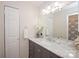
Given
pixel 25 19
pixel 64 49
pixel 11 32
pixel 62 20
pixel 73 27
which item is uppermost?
pixel 25 19

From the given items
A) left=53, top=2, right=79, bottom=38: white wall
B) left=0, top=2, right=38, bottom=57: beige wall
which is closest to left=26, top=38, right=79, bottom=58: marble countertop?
left=53, top=2, right=79, bottom=38: white wall

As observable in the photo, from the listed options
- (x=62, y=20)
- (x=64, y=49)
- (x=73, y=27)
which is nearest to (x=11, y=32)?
(x=62, y=20)

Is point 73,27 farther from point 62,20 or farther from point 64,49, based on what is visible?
point 64,49

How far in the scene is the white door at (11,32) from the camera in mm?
4812

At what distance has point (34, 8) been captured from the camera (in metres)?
5.49

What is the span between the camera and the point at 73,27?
3.25 metres

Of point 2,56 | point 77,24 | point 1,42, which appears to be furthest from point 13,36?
point 77,24

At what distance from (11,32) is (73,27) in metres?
2.47

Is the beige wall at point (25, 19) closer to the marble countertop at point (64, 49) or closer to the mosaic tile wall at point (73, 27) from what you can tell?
the marble countertop at point (64, 49)

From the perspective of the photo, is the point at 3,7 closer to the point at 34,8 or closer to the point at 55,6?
the point at 34,8

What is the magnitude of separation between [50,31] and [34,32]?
996 millimetres

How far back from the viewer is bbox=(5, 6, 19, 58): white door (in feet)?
15.8

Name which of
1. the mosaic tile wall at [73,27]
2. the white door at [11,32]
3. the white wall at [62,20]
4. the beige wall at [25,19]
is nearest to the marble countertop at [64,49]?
the mosaic tile wall at [73,27]

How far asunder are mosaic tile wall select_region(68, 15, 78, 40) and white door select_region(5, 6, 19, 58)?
231cm
